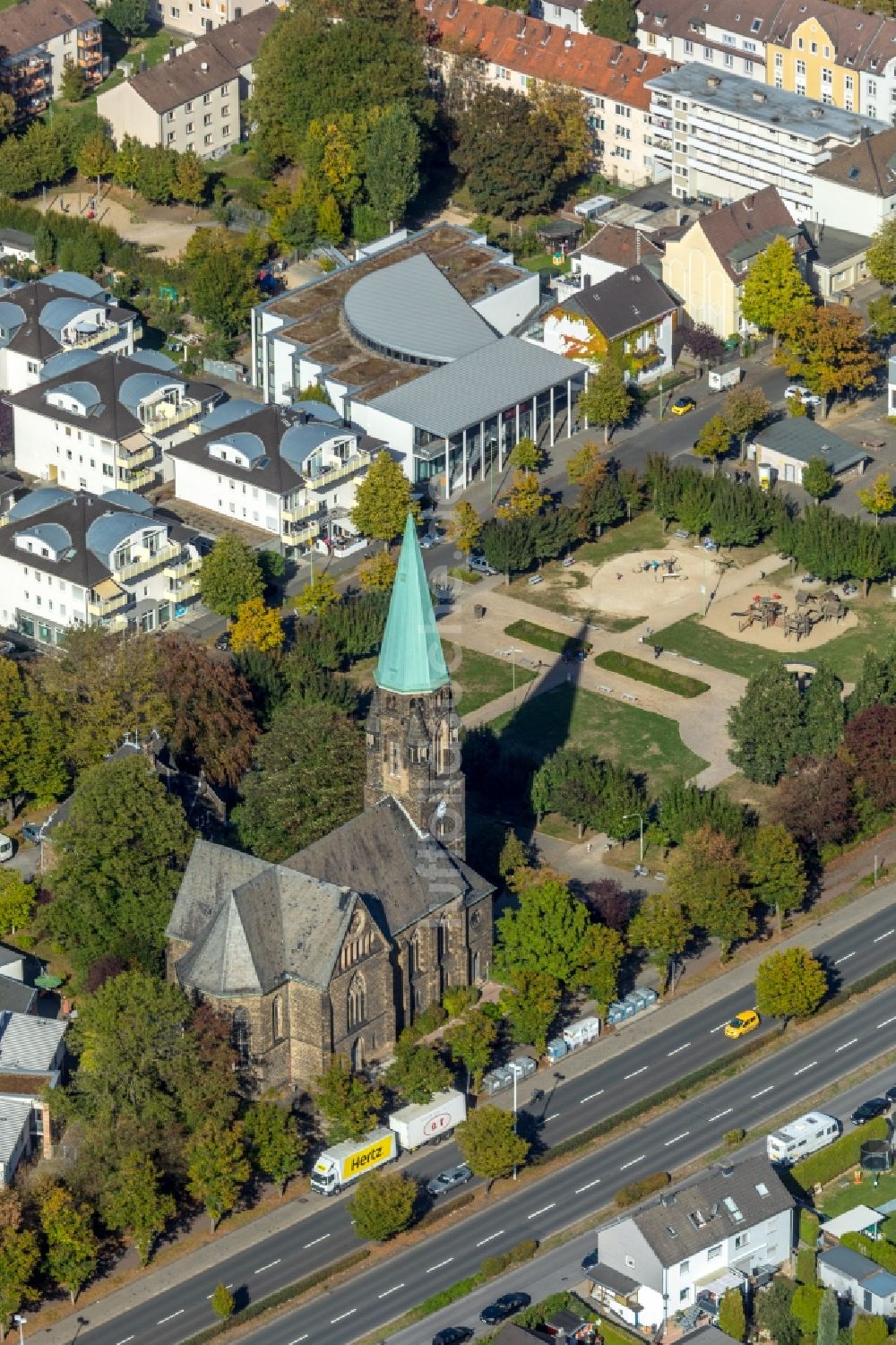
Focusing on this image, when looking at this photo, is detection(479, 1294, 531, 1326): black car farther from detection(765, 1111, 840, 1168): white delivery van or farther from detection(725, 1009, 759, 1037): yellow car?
detection(725, 1009, 759, 1037): yellow car

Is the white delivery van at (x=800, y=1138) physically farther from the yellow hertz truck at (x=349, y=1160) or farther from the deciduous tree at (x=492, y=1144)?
the yellow hertz truck at (x=349, y=1160)

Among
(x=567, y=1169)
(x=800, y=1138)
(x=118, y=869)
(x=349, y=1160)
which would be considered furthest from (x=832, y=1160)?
(x=118, y=869)

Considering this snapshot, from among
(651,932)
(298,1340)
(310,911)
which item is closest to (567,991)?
(651,932)

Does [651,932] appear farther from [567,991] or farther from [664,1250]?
[664,1250]

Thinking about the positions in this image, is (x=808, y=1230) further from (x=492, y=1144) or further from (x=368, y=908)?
(x=368, y=908)

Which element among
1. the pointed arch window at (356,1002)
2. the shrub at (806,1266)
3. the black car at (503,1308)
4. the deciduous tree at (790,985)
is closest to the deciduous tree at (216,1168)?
the pointed arch window at (356,1002)

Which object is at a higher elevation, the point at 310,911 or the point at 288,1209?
the point at 310,911
